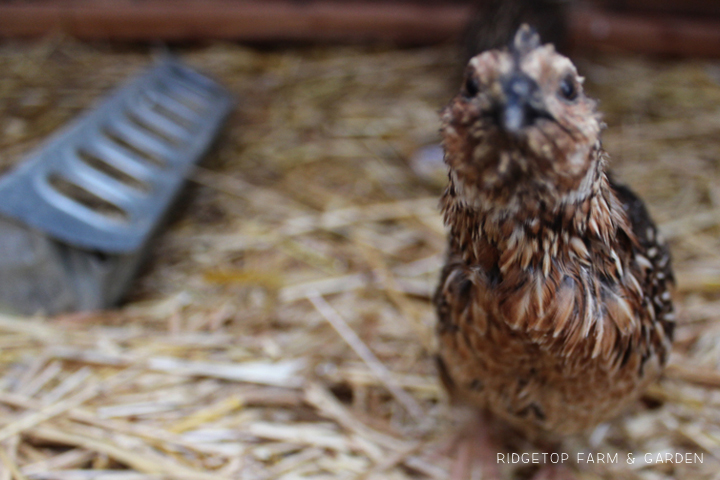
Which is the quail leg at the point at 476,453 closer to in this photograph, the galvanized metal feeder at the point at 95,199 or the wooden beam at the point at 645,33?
the galvanized metal feeder at the point at 95,199

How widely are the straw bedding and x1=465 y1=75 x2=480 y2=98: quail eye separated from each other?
1.04 metres

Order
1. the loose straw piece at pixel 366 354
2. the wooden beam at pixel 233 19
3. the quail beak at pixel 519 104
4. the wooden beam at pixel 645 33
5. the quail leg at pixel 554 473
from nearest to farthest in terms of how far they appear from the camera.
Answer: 1. the quail beak at pixel 519 104
2. the quail leg at pixel 554 473
3. the loose straw piece at pixel 366 354
4. the wooden beam at pixel 645 33
5. the wooden beam at pixel 233 19

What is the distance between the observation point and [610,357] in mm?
1186

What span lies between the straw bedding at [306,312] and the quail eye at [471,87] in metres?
1.04

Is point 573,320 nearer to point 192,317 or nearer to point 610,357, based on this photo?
point 610,357

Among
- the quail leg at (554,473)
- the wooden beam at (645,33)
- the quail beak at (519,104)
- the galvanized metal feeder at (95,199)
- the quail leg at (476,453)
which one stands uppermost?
the quail beak at (519,104)

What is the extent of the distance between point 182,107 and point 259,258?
3.11ft

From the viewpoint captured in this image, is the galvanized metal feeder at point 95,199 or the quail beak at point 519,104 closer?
the quail beak at point 519,104

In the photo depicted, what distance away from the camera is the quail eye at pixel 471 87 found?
0.84m

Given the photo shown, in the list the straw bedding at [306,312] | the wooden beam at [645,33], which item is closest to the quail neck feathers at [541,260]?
the straw bedding at [306,312]

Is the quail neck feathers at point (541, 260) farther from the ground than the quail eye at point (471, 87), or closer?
closer

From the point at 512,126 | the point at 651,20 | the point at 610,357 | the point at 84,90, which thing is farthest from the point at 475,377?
the point at 651,20

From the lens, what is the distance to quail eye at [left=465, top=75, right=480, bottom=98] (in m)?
0.84

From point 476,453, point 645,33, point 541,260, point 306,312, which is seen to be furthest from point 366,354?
point 645,33
